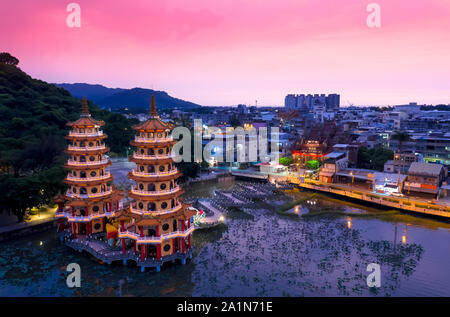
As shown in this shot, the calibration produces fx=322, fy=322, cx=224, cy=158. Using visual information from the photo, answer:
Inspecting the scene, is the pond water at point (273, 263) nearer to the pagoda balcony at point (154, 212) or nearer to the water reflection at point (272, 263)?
the water reflection at point (272, 263)

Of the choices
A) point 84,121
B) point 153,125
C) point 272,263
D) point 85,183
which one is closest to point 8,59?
point 84,121

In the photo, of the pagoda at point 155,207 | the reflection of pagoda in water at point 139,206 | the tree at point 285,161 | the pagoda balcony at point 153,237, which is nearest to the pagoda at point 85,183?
the reflection of pagoda in water at point 139,206

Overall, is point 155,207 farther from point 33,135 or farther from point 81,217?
point 33,135

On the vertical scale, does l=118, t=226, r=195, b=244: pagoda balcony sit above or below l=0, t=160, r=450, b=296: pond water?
above

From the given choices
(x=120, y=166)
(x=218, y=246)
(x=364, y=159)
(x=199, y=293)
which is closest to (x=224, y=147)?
(x=120, y=166)

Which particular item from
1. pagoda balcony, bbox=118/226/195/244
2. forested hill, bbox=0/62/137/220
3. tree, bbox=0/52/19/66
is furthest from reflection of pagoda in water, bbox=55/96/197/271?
tree, bbox=0/52/19/66

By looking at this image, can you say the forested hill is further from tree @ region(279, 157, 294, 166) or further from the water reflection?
tree @ region(279, 157, 294, 166)

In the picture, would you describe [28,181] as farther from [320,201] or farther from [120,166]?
[320,201]
